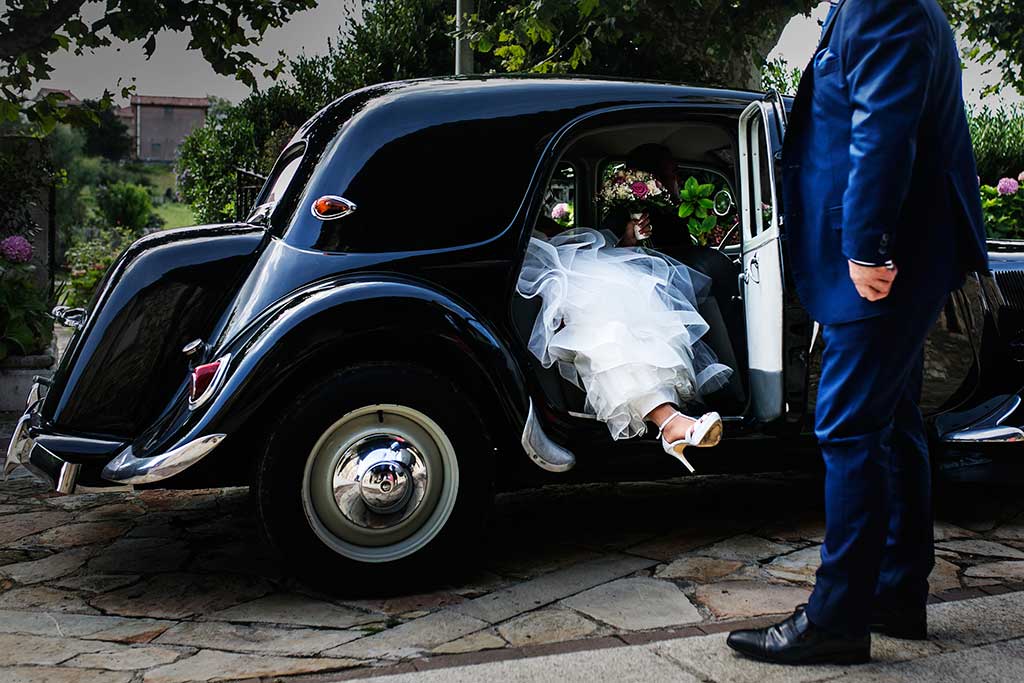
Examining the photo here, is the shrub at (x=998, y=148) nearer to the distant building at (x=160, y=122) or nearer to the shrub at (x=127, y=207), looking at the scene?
the shrub at (x=127, y=207)

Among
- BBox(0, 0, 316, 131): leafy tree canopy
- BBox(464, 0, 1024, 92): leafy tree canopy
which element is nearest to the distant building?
BBox(464, 0, 1024, 92): leafy tree canopy

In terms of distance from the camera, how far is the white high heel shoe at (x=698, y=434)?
345 cm

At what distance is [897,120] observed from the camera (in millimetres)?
2580

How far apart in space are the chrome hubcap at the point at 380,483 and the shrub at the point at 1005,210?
724cm

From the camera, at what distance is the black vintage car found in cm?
340

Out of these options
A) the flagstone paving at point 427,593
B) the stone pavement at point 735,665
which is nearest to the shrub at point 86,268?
the flagstone paving at point 427,593

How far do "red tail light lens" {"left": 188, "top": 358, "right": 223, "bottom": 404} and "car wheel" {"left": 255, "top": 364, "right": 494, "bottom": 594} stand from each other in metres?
0.26

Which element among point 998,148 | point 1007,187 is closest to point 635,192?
point 1007,187

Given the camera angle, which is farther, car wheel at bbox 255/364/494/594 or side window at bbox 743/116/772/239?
side window at bbox 743/116/772/239

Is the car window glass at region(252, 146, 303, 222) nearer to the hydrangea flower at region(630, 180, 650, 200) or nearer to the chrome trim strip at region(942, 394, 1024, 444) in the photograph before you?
the hydrangea flower at region(630, 180, 650, 200)

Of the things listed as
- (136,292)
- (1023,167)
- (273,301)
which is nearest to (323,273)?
(273,301)

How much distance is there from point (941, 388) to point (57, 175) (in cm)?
680

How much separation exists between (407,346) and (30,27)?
21.3ft

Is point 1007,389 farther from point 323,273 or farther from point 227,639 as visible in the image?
point 227,639
